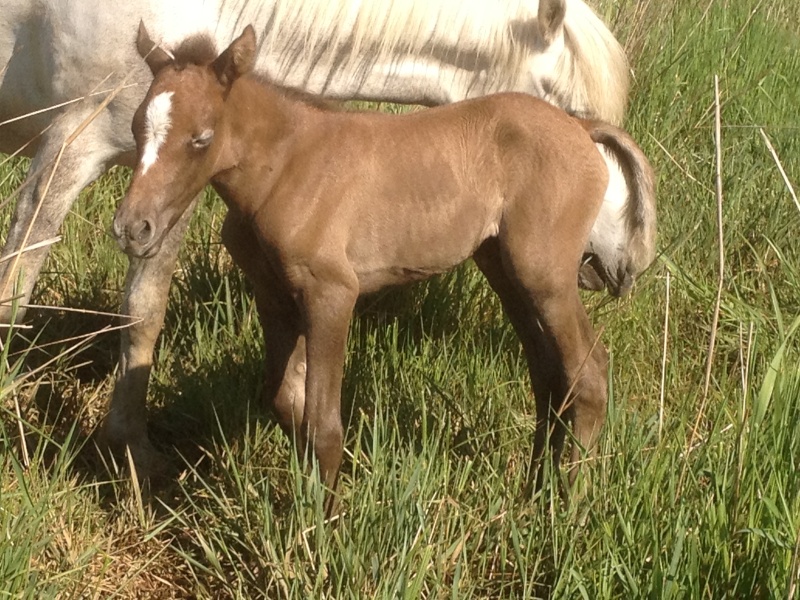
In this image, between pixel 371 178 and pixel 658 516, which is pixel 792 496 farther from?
pixel 371 178

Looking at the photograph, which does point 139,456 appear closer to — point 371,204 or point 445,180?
point 371,204

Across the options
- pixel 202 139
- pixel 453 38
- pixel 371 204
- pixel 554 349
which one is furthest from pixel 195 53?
pixel 554 349

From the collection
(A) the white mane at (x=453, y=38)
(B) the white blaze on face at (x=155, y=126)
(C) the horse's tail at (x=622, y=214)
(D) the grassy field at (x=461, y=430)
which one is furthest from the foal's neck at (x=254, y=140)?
(C) the horse's tail at (x=622, y=214)

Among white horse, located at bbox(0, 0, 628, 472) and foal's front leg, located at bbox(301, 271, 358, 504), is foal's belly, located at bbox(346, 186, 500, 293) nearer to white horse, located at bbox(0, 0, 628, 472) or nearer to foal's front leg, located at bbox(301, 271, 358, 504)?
foal's front leg, located at bbox(301, 271, 358, 504)

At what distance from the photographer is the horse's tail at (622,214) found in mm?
3117

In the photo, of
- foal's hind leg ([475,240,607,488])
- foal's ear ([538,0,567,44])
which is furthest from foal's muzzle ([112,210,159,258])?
foal's ear ([538,0,567,44])

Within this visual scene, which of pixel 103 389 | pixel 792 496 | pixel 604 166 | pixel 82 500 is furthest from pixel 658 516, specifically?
pixel 103 389

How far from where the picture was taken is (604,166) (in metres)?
3.00

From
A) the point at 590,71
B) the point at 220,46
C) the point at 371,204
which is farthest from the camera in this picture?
the point at 590,71

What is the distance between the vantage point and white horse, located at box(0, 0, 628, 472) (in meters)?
3.13

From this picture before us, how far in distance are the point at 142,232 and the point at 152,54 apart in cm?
51

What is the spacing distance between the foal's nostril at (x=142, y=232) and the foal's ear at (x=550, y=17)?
1506 millimetres

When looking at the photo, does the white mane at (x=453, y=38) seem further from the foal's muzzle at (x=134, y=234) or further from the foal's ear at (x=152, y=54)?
the foal's muzzle at (x=134, y=234)

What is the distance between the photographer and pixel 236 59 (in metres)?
2.49
